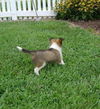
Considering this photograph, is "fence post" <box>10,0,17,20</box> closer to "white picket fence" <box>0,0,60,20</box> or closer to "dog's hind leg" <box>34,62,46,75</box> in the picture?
"white picket fence" <box>0,0,60,20</box>

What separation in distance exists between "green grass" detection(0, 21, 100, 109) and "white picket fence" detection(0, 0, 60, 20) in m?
3.04

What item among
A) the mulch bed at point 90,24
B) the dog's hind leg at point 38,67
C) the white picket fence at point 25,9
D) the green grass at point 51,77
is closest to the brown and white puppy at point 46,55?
the dog's hind leg at point 38,67

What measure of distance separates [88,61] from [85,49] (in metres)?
0.77

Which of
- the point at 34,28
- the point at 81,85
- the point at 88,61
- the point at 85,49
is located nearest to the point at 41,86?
the point at 81,85

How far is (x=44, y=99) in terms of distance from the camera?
3340 millimetres

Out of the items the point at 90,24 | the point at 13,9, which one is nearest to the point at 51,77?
the point at 90,24

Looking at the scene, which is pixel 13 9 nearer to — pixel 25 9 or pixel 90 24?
pixel 25 9

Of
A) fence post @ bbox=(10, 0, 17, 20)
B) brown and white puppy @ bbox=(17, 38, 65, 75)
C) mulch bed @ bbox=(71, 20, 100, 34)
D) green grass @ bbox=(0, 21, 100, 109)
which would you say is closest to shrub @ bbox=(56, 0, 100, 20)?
mulch bed @ bbox=(71, 20, 100, 34)

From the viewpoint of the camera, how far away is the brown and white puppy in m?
4.05

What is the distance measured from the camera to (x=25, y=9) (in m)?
9.31

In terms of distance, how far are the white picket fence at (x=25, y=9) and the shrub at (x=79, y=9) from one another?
461mm

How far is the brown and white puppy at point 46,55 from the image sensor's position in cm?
405

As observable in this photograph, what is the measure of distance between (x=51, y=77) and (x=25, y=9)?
5.82 m

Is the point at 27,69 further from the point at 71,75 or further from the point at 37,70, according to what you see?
the point at 71,75
